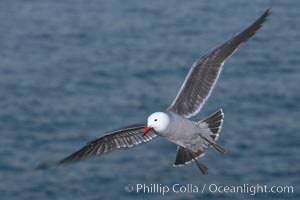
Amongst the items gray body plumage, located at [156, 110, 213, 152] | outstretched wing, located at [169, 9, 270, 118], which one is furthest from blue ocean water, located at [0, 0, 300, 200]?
gray body plumage, located at [156, 110, 213, 152]

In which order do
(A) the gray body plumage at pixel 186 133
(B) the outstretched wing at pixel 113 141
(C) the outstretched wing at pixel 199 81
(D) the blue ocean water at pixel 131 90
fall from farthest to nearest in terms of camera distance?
(D) the blue ocean water at pixel 131 90 < (C) the outstretched wing at pixel 199 81 < (B) the outstretched wing at pixel 113 141 < (A) the gray body plumage at pixel 186 133

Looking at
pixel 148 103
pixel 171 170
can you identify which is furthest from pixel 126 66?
pixel 171 170

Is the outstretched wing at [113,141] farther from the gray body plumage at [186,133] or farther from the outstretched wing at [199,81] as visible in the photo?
the outstretched wing at [199,81]

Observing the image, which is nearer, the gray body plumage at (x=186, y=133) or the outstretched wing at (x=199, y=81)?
the gray body plumage at (x=186, y=133)

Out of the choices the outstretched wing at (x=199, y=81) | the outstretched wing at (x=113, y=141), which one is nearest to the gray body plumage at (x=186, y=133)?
the outstretched wing at (x=199, y=81)

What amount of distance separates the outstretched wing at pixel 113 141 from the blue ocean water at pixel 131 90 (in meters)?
10.7

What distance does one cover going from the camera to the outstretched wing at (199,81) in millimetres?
13969

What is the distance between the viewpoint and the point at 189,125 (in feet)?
44.0

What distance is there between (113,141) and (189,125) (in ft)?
3.97

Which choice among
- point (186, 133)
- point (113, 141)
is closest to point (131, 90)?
point (113, 141)

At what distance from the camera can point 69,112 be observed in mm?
28984

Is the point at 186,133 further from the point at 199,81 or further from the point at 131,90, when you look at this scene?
the point at 131,90

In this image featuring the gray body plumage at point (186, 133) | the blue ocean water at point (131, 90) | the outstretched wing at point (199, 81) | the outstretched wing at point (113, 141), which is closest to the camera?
the gray body plumage at point (186, 133)

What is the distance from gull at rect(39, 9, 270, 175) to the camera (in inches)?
515
